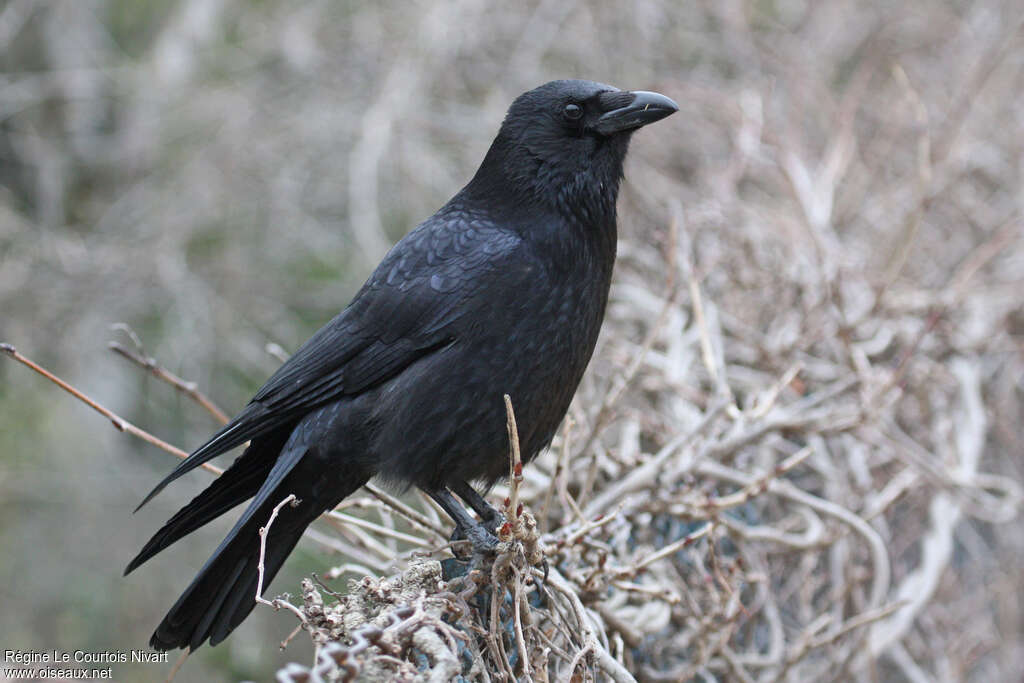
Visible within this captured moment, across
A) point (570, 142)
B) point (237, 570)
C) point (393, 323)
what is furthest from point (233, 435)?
point (570, 142)

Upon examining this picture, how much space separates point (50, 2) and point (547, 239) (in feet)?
18.3

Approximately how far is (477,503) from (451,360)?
1.28 ft

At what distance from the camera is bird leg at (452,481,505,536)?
2.68m

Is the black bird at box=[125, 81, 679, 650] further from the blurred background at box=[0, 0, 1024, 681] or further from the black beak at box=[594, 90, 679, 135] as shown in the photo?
the blurred background at box=[0, 0, 1024, 681]

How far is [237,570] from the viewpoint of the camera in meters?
2.63

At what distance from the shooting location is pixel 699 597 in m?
2.76

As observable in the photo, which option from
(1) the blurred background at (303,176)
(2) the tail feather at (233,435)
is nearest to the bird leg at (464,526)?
(2) the tail feather at (233,435)

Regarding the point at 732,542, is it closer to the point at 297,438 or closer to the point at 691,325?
the point at 691,325

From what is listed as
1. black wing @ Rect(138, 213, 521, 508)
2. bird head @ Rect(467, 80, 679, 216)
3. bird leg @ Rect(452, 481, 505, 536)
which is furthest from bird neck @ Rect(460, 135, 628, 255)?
bird leg @ Rect(452, 481, 505, 536)

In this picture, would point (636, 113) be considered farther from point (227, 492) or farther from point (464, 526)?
point (227, 492)

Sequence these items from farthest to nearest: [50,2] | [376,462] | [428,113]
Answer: [50,2] < [428,113] < [376,462]

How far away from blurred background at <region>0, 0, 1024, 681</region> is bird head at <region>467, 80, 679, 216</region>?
50.3 inches

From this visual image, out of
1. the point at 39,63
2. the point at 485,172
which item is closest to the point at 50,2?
the point at 39,63

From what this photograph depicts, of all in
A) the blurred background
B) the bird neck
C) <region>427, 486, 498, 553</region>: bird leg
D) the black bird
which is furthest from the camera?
the blurred background
